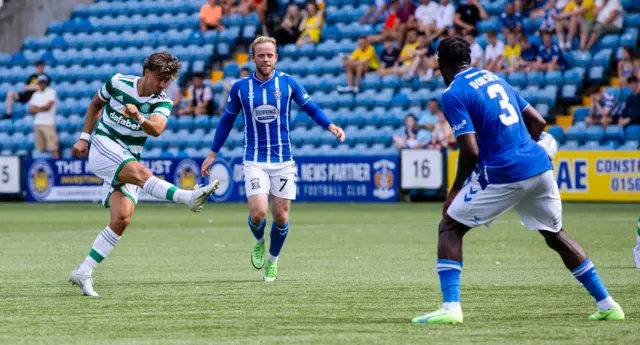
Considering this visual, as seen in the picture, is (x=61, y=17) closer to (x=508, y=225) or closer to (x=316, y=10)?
(x=316, y=10)

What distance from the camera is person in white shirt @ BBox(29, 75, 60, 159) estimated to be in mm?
29484

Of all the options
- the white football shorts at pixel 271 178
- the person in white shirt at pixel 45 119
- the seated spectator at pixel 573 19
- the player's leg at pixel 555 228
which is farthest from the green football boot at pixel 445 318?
the person in white shirt at pixel 45 119

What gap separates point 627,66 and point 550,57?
2.00 metres

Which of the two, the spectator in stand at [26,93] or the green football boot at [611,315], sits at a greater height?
the spectator in stand at [26,93]

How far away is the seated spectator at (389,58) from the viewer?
90.1 feet

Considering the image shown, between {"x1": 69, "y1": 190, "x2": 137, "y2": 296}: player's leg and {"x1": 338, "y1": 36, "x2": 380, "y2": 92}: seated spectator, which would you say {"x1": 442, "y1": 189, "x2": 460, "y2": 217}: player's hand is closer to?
{"x1": 69, "y1": 190, "x2": 137, "y2": 296}: player's leg

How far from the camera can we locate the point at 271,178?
11250mm

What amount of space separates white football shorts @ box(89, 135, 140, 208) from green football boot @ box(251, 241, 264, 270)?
176cm

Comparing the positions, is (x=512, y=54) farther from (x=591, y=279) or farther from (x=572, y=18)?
(x=591, y=279)

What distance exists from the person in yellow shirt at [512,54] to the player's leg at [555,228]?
18277mm

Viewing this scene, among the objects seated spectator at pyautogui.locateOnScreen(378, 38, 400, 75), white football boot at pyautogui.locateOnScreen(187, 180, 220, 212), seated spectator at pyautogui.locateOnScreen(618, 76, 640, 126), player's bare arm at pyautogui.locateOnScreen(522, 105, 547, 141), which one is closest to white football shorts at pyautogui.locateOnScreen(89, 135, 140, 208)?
white football boot at pyautogui.locateOnScreen(187, 180, 220, 212)

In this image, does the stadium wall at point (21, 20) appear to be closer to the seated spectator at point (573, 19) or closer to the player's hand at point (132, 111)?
the seated spectator at point (573, 19)

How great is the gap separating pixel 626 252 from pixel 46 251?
22.0 ft

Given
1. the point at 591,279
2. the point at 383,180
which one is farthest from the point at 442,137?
the point at 591,279
